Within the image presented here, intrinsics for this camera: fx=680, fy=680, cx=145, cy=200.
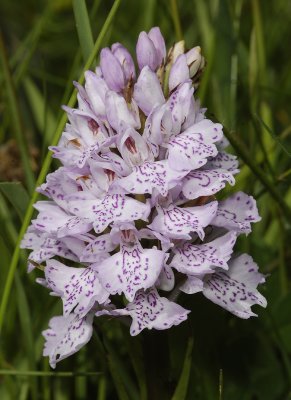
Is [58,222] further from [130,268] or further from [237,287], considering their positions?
[237,287]

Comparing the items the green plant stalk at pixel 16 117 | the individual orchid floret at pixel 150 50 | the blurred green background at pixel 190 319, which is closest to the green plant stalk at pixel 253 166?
the blurred green background at pixel 190 319

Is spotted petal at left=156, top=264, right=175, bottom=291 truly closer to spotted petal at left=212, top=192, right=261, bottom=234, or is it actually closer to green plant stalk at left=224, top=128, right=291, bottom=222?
spotted petal at left=212, top=192, right=261, bottom=234

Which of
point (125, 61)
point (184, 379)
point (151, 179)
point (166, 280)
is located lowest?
point (184, 379)

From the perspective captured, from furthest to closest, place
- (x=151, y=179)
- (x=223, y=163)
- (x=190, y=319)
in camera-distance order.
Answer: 1. (x=190, y=319)
2. (x=223, y=163)
3. (x=151, y=179)

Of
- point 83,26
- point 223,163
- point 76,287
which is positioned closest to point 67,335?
point 76,287

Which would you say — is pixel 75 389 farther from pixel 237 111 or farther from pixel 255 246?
pixel 237 111

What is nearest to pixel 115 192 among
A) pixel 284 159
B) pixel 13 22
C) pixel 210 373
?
pixel 210 373

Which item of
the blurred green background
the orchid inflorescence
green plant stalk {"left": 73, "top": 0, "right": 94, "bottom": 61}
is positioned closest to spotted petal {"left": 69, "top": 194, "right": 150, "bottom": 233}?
the orchid inflorescence
